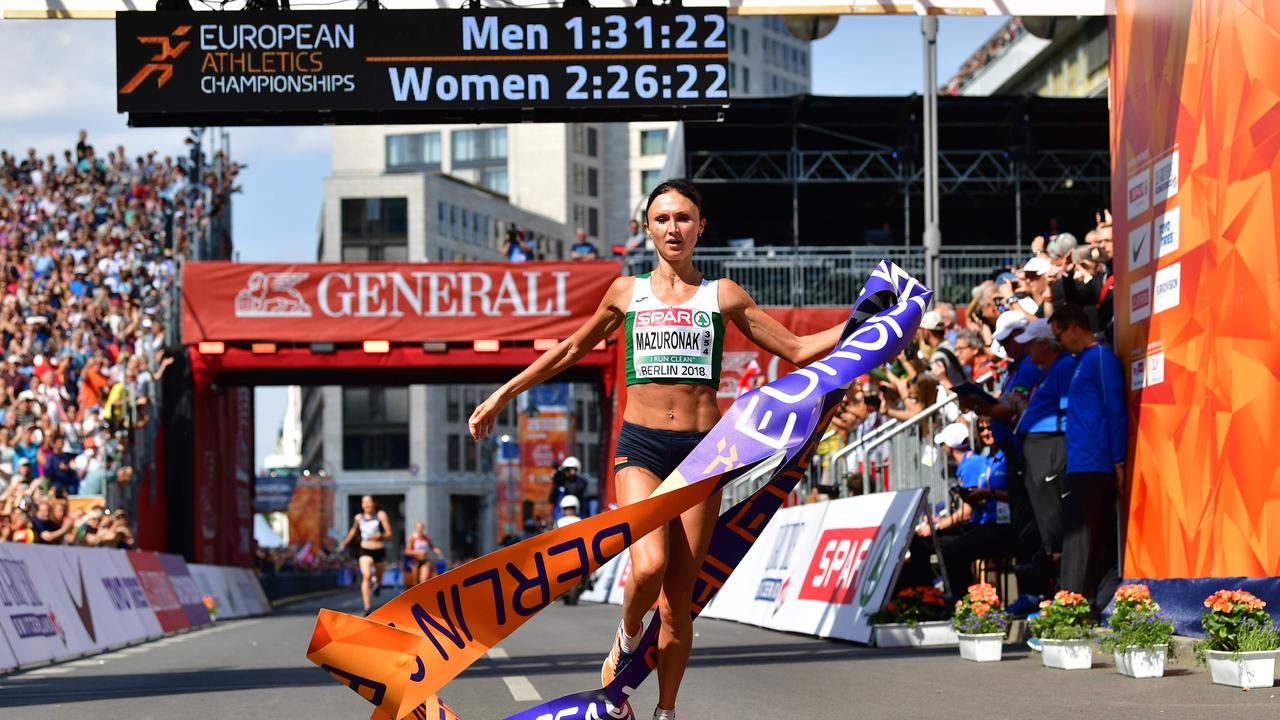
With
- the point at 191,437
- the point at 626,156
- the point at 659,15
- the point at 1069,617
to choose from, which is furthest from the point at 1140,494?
the point at 626,156

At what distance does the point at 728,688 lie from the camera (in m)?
10.4

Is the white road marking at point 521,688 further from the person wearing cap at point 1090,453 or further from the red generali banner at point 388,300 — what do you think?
the red generali banner at point 388,300

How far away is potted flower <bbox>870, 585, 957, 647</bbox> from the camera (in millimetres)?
14039

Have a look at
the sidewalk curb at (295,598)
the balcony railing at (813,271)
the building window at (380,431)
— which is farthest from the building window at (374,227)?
the balcony railing at (813,271)

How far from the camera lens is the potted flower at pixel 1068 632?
11.1m

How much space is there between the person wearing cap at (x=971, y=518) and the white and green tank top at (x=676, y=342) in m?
6.96

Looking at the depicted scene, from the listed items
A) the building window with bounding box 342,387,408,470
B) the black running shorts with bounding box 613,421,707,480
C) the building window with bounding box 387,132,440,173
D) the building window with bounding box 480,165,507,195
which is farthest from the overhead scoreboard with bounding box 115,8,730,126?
the building window with bounding box 387,132,440,173

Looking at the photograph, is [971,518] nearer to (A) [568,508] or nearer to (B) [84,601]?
(B) [84,601]

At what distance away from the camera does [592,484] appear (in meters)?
128

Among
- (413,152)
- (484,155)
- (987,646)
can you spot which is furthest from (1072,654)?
(413,152)

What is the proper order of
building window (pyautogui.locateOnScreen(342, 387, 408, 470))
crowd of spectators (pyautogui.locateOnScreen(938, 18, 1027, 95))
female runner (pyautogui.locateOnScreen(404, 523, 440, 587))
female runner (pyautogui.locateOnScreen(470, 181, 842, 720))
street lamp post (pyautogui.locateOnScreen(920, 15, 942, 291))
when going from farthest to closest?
building window (pyautogui.locateOnScreen(342, 387, 408, 470)), crowd of spectators (pyautogui.locateOnScreen(938, 18, 1027, 95)), female runner (pyautogui.locateOnScreen(404, 523, 440, 587)), street lamp post (pyautogui.locateOnScreen(920, 15, 942, 291)), female runner (pyautogui.locateOnScreen(470, 181, 842, 720))

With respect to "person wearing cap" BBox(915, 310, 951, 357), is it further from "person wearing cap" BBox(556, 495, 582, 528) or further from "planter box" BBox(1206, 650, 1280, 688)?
"person wearing cap" BBox(556, 495, 582, 528)

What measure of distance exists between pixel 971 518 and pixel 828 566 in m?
1.48

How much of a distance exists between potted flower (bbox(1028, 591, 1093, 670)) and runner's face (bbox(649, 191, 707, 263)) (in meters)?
4.66
